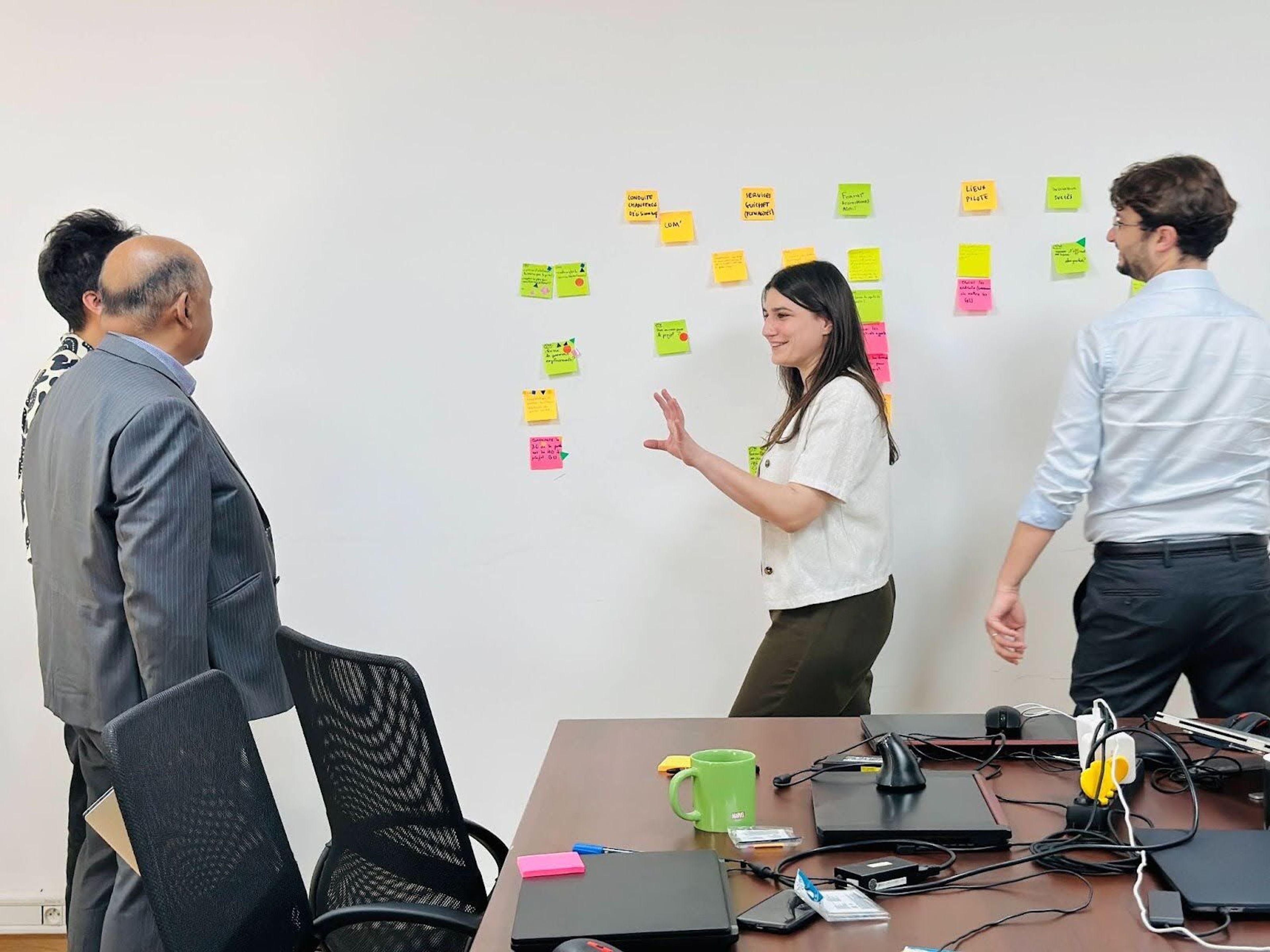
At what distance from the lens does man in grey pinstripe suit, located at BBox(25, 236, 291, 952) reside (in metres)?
1.92

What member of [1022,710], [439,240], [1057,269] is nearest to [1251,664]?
[1022,710]

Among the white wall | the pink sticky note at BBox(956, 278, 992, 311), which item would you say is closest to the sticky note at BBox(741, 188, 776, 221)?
the white wall

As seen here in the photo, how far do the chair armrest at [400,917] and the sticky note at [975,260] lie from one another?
80.7 inches

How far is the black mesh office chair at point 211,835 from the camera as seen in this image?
108 centimetres

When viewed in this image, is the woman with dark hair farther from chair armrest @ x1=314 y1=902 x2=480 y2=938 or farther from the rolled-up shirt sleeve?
chair armrest @ x1=314 y1=902 x2=480 y2=938

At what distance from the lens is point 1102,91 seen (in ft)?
9.21

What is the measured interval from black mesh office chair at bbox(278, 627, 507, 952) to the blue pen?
0.87 ft

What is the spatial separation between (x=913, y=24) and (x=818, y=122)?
336 mm

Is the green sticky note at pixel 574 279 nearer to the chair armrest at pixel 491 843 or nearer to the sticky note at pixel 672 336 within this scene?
the sticky note at pixel 672 336

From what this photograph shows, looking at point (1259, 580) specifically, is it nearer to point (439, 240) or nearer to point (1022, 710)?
point (1022, 710)

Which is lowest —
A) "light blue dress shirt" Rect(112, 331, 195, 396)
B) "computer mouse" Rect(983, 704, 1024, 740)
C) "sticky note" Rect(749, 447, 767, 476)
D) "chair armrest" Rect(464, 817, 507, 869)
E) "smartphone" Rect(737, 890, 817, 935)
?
"chair armrest" Rect(464, 817, 507, 869)

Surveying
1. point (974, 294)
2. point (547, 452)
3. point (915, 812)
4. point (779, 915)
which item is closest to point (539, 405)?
point (547, 452)

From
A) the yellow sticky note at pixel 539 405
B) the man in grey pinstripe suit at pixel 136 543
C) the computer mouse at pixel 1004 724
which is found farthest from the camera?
the yellow sticky note at pixel 539 405

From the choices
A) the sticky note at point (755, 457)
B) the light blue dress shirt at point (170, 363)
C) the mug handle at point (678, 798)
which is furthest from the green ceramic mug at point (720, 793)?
the sticky note at point (755, 457)
